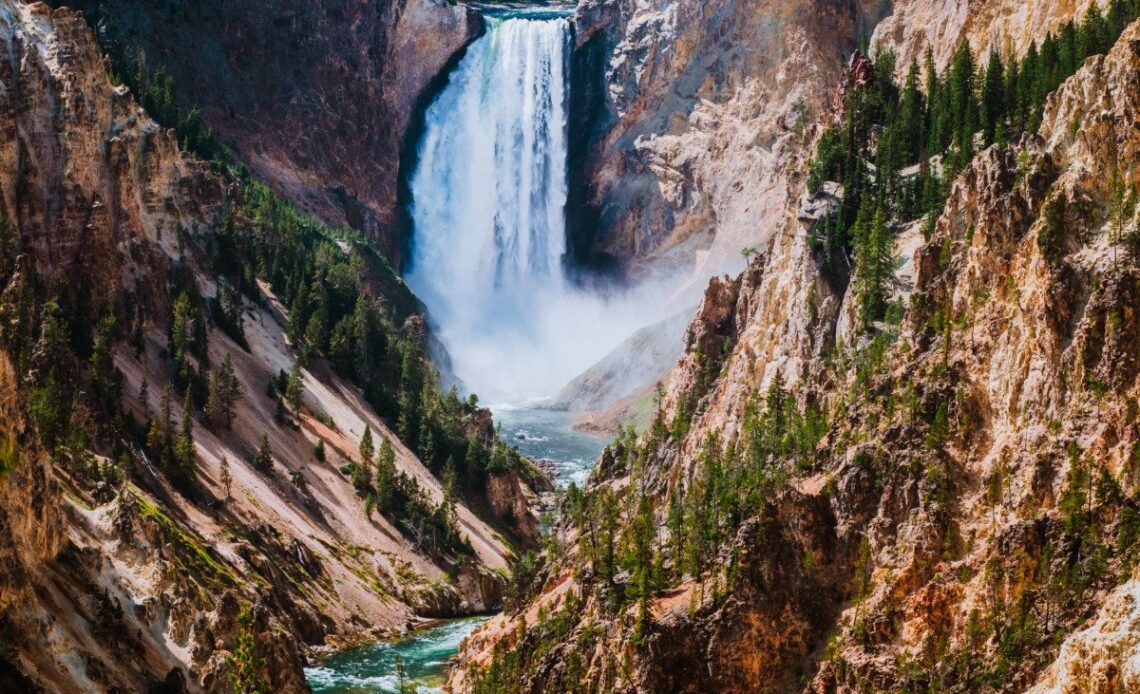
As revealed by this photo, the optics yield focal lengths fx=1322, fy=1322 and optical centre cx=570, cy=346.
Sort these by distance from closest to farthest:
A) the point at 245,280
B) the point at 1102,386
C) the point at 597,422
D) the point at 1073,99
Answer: the point at 1102,386 < the point at 1073,99 < the point at 245,280 < the point at 597,422

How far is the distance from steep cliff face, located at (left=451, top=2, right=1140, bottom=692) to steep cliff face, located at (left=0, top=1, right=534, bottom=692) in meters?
18.4

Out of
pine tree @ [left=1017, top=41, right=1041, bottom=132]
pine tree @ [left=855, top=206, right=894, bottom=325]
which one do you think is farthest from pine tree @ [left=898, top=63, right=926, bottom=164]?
pine tree @ [left=855, top=206, right=894, bottom=325]

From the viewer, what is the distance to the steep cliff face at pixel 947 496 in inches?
2223

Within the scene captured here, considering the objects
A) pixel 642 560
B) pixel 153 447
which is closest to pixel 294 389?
pixel 153 447

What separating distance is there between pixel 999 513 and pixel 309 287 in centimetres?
10726

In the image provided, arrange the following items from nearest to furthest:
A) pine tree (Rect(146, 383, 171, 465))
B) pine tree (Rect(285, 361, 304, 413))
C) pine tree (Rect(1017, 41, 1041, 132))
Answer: pine tree (Rect(1017, 41, 1041, 132))
pine tree (Rect(146, 383, 171, 465))
pine tree (Rect(285, 361, 304, 413))

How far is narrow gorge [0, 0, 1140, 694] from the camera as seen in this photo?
5747 centimetres

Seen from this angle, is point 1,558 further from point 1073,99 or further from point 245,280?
point 245,280

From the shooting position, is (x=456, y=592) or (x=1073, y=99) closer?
(x=1073, y=99)

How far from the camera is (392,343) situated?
15625cm

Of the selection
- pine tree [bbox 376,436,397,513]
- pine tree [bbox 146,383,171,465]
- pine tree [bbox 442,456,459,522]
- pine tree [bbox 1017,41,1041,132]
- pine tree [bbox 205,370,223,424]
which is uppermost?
pine tree [bbox 1017,41,1041,132]

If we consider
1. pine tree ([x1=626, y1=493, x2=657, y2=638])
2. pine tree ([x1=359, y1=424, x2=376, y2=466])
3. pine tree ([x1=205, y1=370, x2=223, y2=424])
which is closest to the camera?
pine tree ([x1=626, y1=493, x2=657, y2=638])

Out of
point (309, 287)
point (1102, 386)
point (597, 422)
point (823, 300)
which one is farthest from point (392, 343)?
point (1102, 386)

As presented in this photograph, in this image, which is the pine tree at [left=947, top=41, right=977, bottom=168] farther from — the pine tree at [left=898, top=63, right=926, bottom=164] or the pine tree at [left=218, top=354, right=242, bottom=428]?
the pine tree at [left=218, top=354, right=242, bottom=428]
